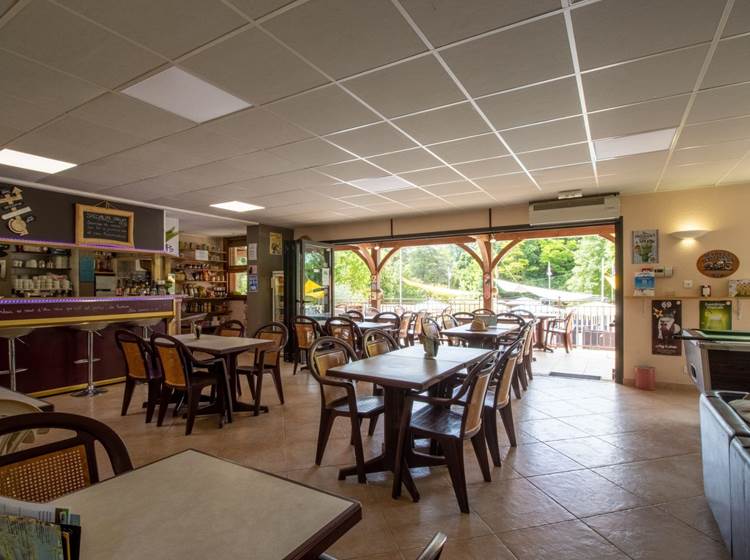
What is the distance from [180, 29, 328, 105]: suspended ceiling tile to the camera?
7.38 ft

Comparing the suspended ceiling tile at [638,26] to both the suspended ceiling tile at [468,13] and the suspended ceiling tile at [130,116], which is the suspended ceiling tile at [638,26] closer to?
the suspended ceiling tile at [468,13]

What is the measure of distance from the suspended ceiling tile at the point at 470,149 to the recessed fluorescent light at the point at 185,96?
1860 millimetres

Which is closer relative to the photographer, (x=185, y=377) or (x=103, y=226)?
(x=185, y=377)

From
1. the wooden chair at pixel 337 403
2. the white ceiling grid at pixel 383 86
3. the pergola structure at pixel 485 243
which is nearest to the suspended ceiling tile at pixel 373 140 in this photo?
the white ceiling grid at pixel 383 86

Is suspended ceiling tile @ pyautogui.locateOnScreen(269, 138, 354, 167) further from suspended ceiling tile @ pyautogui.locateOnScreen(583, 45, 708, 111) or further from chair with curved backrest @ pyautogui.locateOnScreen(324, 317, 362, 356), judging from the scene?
chair with curved backrest @ pyautogui.locateOnScreen(324, 317, 362, 356)

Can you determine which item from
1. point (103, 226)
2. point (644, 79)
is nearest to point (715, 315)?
point (644, 79)

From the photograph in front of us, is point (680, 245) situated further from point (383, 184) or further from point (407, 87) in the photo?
point (407, 87)

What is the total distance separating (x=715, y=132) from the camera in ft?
11.8

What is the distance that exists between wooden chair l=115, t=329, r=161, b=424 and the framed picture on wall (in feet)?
20.7

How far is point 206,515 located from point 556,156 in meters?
4.34

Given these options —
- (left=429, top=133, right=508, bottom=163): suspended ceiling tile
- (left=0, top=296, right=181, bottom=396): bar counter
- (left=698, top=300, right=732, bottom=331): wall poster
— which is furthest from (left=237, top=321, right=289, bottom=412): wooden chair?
(left=698, top=300, right=732, bottom=331): wall poster

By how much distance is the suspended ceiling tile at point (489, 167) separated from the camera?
4367 mm

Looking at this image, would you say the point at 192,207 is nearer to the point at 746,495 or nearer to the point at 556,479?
the point at 556,479

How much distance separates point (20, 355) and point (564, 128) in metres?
6.45
